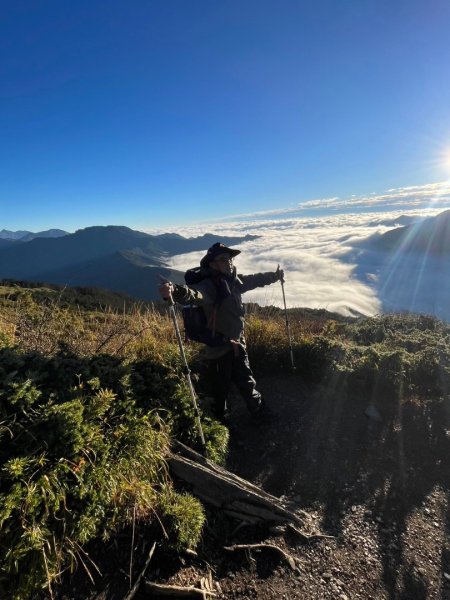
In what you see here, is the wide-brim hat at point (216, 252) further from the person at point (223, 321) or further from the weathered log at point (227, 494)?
the weathered log at point (227, 494)

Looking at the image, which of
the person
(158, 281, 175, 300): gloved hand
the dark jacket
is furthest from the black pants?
(158, 281, 175, 300): gloved hand

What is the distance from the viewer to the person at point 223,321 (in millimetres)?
5184

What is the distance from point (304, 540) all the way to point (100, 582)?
2.17m

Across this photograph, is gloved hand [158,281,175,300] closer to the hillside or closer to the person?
the person

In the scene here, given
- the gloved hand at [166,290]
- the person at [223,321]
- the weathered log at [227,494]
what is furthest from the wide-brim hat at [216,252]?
the weathered log at [227,494]

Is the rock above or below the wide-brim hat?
below

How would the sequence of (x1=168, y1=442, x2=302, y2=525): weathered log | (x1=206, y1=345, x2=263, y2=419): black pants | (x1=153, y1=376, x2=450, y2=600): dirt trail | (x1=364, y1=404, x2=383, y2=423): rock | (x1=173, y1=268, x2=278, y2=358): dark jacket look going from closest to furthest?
1. (x1=153, y1=376, x2=450, y2=600): dirt trail
2. (x1=168, y1=442, x2=302, y2=525): weathered log
3. (x1=173, y1=268, x2=278, y2=358): dark jacket
4. (x1=206, y1=345, x2=263, y2=419): black pants
5. (x1=364, y1=404, x2=383, y2=423): rock

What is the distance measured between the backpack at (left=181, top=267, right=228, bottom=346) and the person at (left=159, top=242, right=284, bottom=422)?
15 millimetres

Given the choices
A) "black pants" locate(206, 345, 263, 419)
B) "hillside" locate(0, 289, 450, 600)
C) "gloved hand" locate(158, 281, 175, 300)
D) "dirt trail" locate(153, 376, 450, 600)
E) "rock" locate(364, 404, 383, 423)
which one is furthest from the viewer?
"rock" locate(364, 404, 383, 423)

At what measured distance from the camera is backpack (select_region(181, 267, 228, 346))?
517cm

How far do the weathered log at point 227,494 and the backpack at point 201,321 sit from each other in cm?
169

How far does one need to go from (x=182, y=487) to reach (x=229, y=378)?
1.96m

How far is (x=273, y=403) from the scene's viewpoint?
6582 millimetres

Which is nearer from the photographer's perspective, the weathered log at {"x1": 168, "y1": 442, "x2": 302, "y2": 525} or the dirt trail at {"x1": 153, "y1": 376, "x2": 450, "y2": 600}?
the dirt trail at {"x1": 153, "y1": 376, "x2": 450, "y2": 600}
